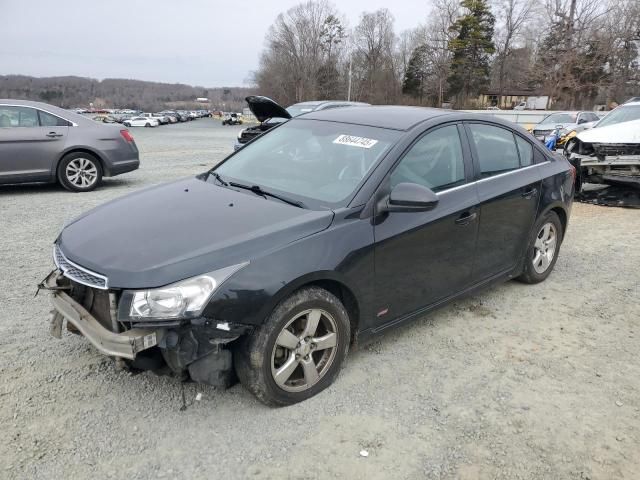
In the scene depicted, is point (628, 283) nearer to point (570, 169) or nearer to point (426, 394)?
point (570, 169)

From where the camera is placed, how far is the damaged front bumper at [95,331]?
8.16ft

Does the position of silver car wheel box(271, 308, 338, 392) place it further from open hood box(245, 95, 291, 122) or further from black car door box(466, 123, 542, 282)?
open hood box(245, 95, 291, 122)

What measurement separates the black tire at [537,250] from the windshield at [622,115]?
5585mm

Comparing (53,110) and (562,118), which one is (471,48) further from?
(53,110)

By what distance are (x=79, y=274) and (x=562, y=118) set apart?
20.0 metres

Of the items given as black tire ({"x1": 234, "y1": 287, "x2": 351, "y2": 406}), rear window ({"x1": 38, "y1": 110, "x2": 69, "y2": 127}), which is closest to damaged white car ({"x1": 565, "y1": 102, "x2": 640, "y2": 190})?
black tire ({"x1": 234, "y1": 287, "x2": 351, "y2": 406})

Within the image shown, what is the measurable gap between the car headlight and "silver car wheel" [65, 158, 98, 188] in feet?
23.4

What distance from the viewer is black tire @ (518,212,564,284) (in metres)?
4.57

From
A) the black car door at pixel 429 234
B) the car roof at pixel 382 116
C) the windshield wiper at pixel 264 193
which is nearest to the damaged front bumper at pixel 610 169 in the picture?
the car roof at pixel 382 116

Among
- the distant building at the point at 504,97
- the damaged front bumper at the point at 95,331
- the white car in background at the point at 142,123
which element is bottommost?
the white car in background at the point at 142,123

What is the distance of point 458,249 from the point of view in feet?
12.1

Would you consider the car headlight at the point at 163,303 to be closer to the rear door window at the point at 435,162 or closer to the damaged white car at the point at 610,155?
the rear door window at the point at 435,162

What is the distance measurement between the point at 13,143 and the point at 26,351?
5.99 m

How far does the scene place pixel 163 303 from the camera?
2484 mm
